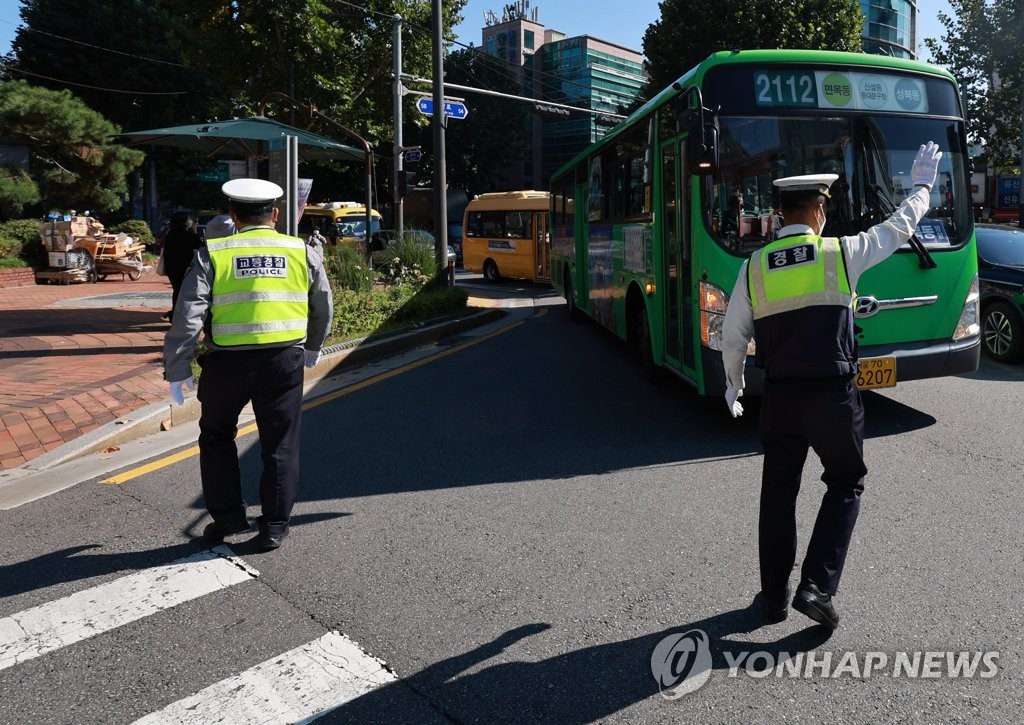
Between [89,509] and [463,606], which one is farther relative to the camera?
[89,509]

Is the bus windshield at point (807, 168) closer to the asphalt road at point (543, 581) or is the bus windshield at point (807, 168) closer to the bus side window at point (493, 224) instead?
the asphalt road at point (543, 581)

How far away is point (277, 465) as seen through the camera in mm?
4426

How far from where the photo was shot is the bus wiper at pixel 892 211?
248 inches

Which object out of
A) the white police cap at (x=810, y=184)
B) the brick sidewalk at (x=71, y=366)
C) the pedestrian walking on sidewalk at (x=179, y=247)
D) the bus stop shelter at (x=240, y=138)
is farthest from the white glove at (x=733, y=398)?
the bus stop shelter at (x=240, y=138)

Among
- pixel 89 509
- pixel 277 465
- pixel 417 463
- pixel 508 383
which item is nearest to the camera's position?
pixel 277 465

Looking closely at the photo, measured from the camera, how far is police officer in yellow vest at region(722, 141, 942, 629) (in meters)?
3.35

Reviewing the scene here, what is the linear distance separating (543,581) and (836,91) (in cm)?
452

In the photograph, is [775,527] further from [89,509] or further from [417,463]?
[89,509]

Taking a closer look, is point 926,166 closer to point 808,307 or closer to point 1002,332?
point 808,307

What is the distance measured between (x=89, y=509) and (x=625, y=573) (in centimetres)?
316

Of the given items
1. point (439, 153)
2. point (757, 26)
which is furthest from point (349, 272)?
point (757, 26)

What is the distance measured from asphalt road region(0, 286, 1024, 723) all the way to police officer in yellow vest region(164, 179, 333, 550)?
30cm

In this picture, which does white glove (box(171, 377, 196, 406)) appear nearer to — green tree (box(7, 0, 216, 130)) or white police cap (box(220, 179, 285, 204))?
white police cap (box(220, 179, 285, 204))

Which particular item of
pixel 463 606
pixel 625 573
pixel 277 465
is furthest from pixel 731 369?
pixel 277 465
